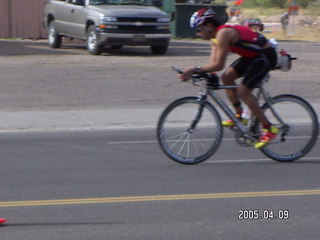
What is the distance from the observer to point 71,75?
18.9 meters

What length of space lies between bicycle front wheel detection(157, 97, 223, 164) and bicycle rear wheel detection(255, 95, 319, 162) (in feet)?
1.85

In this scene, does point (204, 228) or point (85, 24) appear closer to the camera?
point (204, 228)

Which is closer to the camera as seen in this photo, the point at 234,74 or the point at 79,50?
the point at 234,74

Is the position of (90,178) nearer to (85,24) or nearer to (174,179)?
(174,179)

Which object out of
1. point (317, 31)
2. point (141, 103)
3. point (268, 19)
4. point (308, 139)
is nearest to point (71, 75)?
point (141, 103)

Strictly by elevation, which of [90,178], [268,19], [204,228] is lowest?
[268,19]

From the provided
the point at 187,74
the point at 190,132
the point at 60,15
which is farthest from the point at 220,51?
the point at 60,15

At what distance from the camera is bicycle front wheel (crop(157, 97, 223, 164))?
9.15 metres

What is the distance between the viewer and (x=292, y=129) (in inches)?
372

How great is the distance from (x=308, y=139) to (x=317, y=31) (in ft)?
95.2

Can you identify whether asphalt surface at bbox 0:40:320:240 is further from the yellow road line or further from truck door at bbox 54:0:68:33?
truck door at bbox 54:0:68:33

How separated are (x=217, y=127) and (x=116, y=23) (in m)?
12.9

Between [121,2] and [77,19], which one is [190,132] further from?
[77,19]

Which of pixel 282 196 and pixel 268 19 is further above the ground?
pixel 282 196
